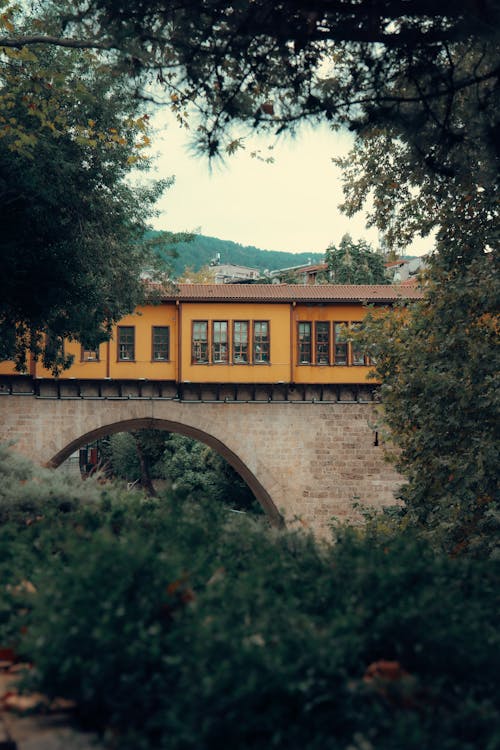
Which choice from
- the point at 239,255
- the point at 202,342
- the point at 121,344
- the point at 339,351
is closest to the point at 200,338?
the point at 202,342

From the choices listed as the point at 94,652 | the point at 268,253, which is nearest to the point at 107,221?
the point at 94,652

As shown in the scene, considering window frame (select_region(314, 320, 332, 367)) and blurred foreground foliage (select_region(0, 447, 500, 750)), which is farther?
window frame (select_region(314, 320, 332, 367))

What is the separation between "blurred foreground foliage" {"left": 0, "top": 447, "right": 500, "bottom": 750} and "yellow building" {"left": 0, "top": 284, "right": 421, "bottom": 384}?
21994 millimetres

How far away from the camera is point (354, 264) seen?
43.9m

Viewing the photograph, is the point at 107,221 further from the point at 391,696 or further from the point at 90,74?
the point at 391,696

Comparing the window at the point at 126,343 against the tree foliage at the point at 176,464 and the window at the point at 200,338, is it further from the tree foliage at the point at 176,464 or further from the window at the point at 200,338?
the tree foliage at the point at 176,464

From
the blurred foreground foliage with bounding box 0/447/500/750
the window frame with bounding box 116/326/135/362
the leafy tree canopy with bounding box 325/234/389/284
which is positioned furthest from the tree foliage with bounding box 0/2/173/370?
the leafy tree canopy with bounding box 325/234/389/284

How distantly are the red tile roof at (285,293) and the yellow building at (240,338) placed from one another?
30 mm

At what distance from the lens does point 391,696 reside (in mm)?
2738

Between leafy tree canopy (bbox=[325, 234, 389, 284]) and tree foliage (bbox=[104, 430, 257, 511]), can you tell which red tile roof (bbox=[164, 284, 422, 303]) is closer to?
tree foliage (bbox=[104, 430, 257, 511])

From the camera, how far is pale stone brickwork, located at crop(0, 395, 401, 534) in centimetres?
2584

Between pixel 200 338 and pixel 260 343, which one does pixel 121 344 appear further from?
pixel 260 343

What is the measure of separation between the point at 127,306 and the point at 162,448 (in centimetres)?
2615

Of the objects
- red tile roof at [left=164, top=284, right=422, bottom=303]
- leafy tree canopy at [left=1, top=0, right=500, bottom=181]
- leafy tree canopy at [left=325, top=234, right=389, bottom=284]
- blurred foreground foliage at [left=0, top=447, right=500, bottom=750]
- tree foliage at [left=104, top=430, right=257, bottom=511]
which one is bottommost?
tree foliage at [left=104, top=430, right=257, bottom=511]
